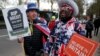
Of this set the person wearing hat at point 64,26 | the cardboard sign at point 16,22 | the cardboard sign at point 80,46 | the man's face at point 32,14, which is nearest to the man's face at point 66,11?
the person wearing hat at point 64,26

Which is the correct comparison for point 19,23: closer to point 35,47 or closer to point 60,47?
point 35,47

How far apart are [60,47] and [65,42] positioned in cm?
12

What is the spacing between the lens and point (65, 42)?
456 centimetres

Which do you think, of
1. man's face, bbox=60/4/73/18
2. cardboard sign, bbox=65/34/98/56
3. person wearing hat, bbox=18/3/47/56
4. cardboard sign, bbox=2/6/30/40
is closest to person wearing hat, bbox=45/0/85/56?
man's face, bbox=60/4/73/18

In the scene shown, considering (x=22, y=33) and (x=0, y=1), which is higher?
(x=22, y=33)

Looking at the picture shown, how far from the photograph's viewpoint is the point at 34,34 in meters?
5.77

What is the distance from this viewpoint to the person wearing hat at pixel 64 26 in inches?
179

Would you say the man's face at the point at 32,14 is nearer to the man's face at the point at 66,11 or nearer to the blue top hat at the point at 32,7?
the blue top hat at the point at 32,7

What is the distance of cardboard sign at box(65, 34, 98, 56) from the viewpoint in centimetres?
364

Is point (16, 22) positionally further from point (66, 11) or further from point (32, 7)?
point (66, 11)

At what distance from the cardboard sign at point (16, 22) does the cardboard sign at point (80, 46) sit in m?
1.18

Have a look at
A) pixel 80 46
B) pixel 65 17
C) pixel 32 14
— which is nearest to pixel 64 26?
pixel 65 17

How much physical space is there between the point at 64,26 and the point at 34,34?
4.10ft

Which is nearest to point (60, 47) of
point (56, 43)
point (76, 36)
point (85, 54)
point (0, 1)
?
point (56, 43)
